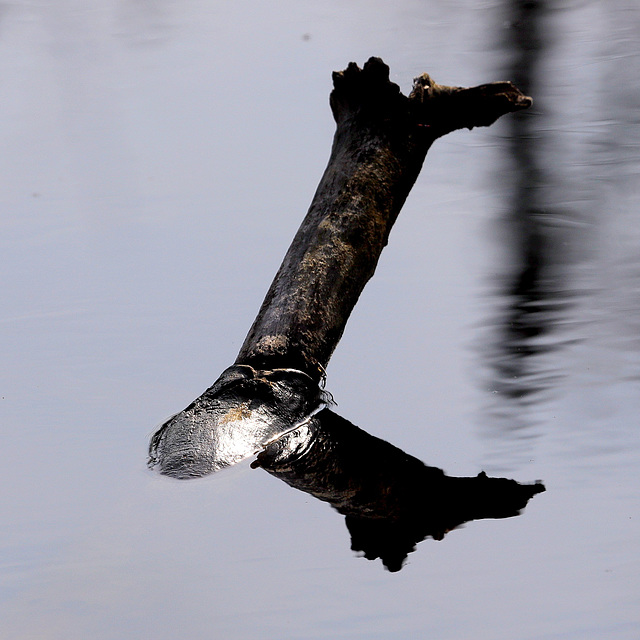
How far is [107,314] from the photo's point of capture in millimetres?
3033

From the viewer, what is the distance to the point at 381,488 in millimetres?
2221

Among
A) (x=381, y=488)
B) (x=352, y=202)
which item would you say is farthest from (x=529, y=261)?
(x=381, y=488)

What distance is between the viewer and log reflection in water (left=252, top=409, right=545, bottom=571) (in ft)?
6.79

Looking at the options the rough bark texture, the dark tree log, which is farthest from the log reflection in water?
the rough bark texture

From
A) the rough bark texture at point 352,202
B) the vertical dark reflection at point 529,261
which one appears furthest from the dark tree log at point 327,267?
the vertical dark reflection at point 529,261

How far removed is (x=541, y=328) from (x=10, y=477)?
50.3 inches

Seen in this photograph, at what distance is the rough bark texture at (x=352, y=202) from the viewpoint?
2.52m

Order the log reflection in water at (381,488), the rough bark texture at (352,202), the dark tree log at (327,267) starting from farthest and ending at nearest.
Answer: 1. the rough bark texture at (352,202)
2. the dark tree log at (327,267)
3. the log reflection in water at (381,488)

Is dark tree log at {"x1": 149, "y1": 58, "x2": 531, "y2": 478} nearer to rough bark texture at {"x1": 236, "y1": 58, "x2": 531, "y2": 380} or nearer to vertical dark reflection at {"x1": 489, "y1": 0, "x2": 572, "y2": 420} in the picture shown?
rough bark texture at {"x1": 236, "y1": 58, "x2": 531, "y2": 380}

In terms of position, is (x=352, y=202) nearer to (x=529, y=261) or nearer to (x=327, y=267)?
(x=327, y=267)

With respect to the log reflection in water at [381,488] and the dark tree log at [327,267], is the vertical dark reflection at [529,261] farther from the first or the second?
the dark tree log at [327,267]

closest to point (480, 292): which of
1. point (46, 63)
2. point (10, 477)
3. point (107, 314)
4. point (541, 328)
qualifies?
point (541, 328)

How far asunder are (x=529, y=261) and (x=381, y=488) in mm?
1232

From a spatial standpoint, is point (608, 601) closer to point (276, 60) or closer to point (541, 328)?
point (541, 328)
